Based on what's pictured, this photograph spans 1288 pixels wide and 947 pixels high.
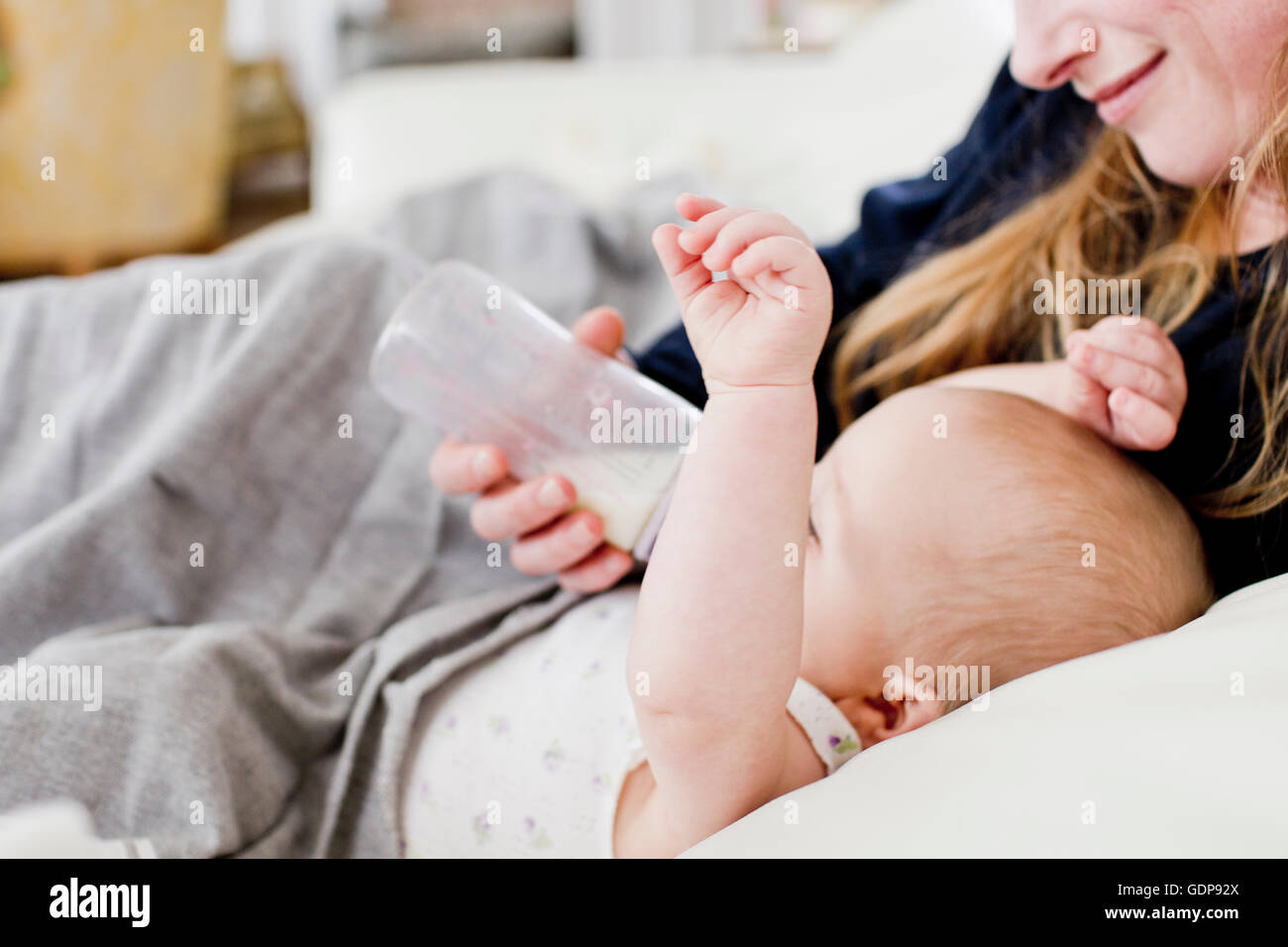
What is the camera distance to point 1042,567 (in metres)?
0.60

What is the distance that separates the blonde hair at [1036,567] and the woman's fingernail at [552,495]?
0.76ft

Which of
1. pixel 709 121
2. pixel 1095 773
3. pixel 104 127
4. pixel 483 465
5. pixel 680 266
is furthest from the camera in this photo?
pixel 104 127

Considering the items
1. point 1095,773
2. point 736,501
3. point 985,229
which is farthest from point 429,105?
point 1095,773

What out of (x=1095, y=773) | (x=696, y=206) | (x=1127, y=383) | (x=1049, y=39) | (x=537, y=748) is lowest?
(x=537, y=748)

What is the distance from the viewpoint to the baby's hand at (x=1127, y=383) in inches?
25.4

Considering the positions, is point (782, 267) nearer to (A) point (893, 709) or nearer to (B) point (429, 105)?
(A) point (893, 709)

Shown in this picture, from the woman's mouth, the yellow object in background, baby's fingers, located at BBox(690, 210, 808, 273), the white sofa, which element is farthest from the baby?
the yellow object in background

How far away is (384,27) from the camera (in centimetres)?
335

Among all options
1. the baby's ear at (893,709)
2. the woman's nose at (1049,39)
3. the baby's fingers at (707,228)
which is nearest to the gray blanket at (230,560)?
the baby's ear at (893,709)

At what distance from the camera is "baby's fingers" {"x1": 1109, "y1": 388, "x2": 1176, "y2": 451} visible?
2.11ft

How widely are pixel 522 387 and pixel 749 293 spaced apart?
289 mm
